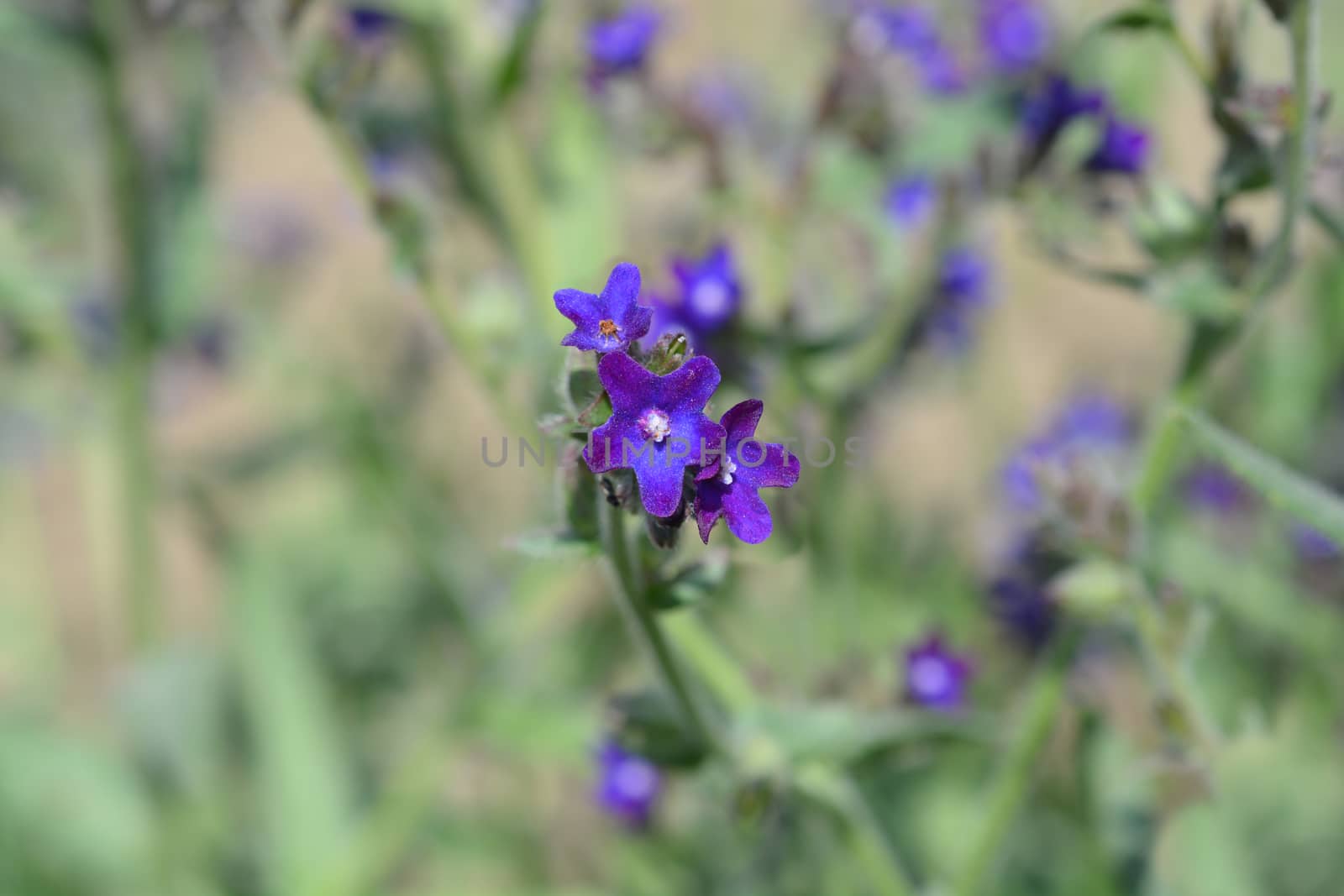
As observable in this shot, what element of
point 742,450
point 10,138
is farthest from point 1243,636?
point 10,138

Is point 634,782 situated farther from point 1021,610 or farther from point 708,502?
point 708,502

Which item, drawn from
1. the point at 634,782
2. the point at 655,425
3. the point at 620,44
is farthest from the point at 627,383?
the point at 620,44

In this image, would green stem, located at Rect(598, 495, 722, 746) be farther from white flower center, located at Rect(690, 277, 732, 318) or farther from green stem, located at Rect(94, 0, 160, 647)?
green stem, located at Rect(94, 0, 160, 647)

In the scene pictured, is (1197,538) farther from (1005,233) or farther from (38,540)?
(38,540)

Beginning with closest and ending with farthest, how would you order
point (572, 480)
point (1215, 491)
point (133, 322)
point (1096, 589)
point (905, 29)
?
point (572, 480) → point (1096, 589) → point (905, 29) → point (133, 322) → point (1215, 491)

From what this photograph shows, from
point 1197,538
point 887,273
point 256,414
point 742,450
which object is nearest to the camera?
point 742,450

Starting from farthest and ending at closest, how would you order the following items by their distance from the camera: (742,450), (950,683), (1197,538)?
(1197,538) < (950,683) < (742,450)

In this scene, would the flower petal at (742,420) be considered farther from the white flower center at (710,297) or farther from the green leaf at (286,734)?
the green leaf at (286,734)

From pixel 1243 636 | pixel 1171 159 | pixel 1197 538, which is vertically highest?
pixel 1171 159
